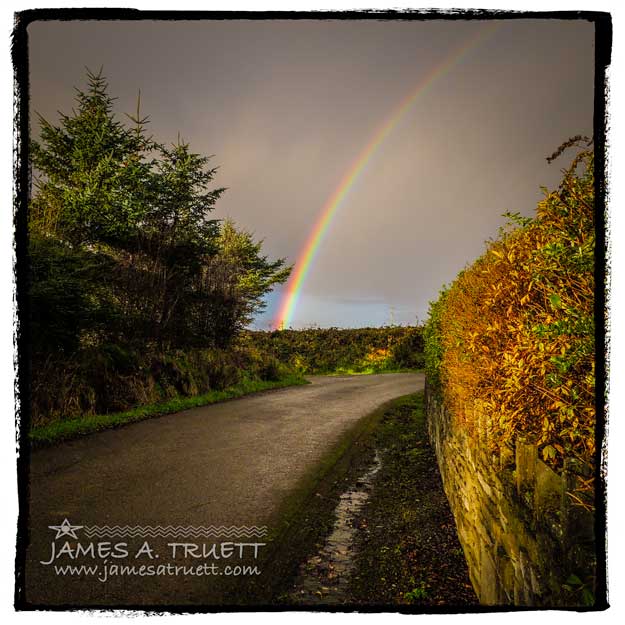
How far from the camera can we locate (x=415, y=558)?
12.7 ft

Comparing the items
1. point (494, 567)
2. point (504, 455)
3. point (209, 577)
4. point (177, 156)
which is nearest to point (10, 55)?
point (209, 577)

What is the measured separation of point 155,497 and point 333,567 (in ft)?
7.39

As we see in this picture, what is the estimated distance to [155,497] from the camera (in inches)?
185

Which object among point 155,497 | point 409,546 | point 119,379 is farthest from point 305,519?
point 119,379

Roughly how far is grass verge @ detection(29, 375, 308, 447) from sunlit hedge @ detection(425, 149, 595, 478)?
262 inches

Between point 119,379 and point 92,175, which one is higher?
point 92,175

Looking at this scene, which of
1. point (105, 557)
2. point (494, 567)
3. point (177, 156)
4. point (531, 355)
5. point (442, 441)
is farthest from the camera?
point (177, 156)

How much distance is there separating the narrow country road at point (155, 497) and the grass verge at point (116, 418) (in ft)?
0.94

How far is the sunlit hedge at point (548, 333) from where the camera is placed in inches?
89.0

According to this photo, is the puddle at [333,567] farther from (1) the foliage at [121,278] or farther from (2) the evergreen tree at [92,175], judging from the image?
(2) the evergreen tree at [92,175]

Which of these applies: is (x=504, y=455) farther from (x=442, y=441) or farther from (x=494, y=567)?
(x=442, y=441)

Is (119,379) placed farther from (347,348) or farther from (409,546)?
(347,348)

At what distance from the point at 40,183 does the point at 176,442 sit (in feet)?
36.5

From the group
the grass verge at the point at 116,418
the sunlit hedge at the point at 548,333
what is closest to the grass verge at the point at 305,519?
the sunlit hedge at the point at 548,333
